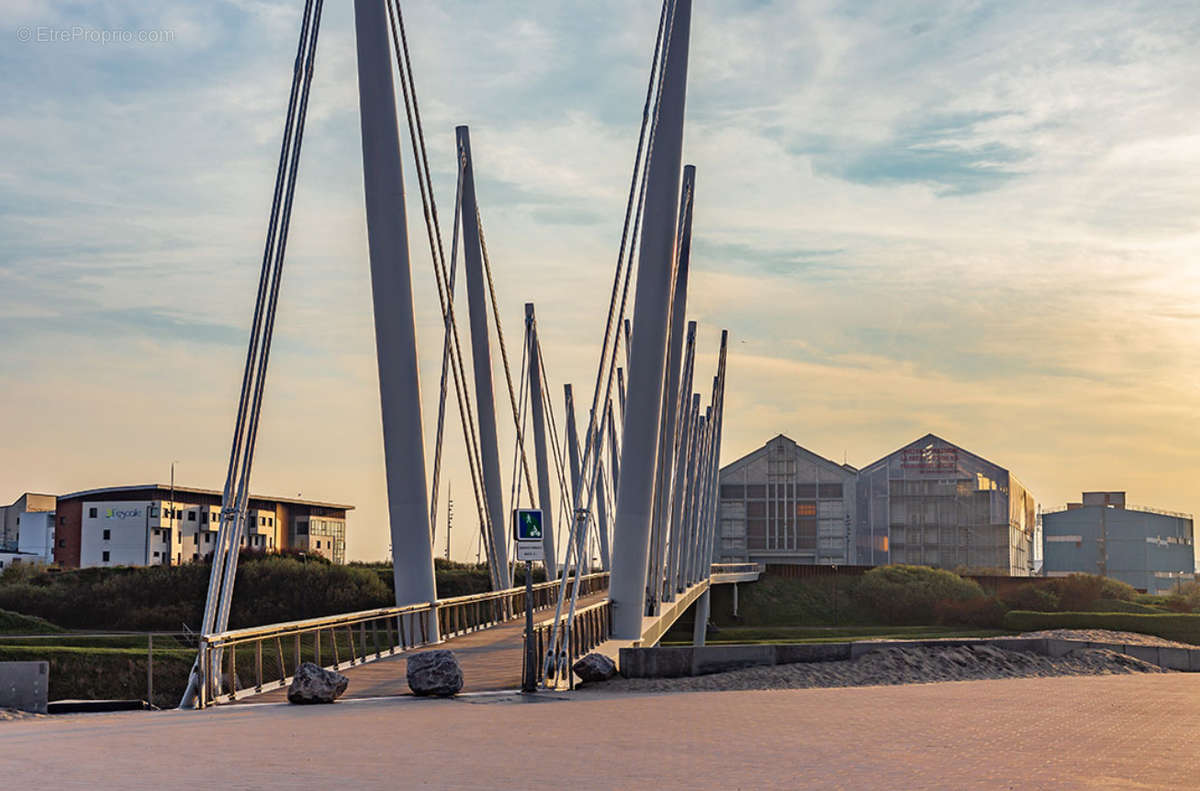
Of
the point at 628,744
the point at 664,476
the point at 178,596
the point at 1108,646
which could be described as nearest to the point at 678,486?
the point at 664,476

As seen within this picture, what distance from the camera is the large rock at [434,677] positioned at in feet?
55.7

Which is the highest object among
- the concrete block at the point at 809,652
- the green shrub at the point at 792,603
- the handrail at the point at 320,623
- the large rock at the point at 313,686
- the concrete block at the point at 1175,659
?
the handrail at the point at 320,623

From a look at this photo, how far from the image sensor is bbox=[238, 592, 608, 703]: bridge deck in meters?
17.5

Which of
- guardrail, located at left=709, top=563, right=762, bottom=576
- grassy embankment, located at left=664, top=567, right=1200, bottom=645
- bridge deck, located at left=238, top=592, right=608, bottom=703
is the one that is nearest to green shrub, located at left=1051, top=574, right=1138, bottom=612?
grassy embankment, located at left=664, top=567, right=1200, bottom=645

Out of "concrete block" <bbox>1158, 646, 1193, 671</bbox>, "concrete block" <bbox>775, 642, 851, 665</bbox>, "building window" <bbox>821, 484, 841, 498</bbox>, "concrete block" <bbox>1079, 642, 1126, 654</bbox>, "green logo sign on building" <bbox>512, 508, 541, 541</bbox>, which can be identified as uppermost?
"building window" <bbox>821, 484, 841, 498</bbox>

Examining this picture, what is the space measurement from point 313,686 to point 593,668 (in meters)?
4.58

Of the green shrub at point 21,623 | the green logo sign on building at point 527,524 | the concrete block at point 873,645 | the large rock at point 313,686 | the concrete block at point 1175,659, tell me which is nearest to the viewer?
the large rock at point 313,686

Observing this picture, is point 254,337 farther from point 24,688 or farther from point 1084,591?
point 1084,591

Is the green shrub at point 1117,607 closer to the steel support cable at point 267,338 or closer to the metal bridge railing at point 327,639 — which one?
the metal bridge railing at point 327,639

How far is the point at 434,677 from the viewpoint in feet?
55.7

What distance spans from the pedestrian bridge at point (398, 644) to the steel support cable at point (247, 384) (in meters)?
0.38

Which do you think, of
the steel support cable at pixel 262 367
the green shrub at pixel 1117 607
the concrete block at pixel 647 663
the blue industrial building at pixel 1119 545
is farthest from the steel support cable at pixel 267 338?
the blue industrial building at pixel 1119 545

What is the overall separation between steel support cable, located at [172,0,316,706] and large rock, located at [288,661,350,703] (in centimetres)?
113

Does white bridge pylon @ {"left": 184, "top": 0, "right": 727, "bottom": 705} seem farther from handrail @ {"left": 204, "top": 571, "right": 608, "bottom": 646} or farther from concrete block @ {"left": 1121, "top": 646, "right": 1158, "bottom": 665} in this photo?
concrete block @ {"left": 1121, "top": 646, "right": 1158, "bottom": 665}
